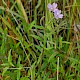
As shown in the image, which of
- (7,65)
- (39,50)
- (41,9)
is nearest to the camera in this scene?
(7,65)

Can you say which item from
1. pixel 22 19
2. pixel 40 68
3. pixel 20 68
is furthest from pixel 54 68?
pixel 22 19

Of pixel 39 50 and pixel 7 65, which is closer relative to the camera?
pixel 7 65

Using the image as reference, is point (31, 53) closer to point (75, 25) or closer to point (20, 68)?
point (20, 68)

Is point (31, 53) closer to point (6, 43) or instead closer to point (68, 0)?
point (6, 43)

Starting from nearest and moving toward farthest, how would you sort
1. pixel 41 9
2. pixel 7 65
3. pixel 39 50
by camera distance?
pixel 7 65 < pixel 39 50 < pixel 41 9

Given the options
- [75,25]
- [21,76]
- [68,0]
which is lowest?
[21,76]

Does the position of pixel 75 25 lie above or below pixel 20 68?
above
